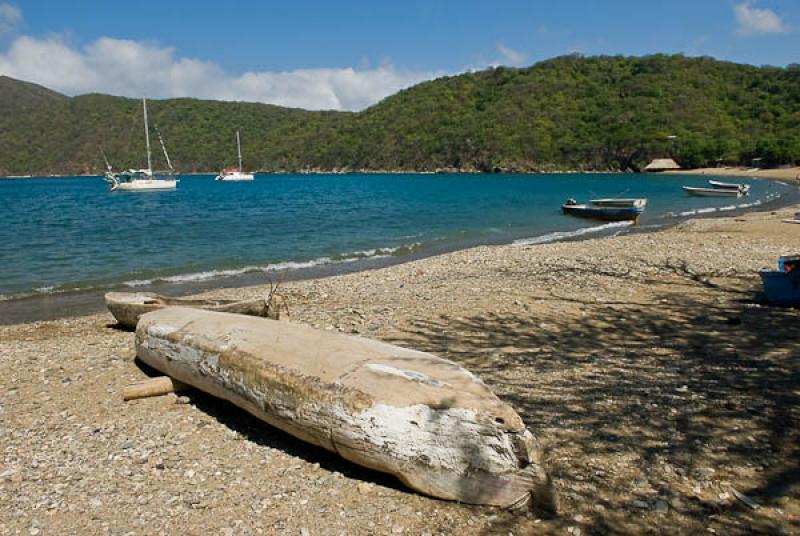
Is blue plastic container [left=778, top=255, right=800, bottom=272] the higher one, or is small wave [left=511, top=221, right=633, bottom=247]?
blue plastic container [left=778, top=255, right=800, bottom=272]

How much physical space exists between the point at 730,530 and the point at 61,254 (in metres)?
22.9

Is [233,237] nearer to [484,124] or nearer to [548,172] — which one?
[548,172]

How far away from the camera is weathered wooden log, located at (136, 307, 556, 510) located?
12.4ft

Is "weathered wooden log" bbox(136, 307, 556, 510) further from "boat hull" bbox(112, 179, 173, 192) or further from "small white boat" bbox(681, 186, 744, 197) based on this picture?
"boat hull" bbox(112, 179, 173, 192)

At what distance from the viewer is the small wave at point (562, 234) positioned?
23438 millimetres

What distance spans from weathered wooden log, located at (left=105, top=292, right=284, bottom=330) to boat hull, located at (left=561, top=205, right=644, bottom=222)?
24448mm

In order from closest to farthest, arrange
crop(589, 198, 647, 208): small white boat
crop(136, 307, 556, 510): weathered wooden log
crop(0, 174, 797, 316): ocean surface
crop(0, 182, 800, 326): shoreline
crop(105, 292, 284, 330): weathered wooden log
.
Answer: crop(136, 307, 556, 510): weathered wooden log, crop(105, 292, 284, 330): weathered wooden log, crop(0, 182, 800, 326): shoreline, crop(0, 174, 797, 316): ocean surface, crop(589, 198, 647, 208): small white boat

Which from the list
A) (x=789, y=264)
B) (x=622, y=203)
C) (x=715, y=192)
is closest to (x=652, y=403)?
(x=789, y=264)

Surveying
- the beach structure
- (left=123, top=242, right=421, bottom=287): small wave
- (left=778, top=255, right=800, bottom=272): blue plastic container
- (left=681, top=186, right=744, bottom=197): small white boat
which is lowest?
(left=123, top=242, right=421, bottom=287): small wave

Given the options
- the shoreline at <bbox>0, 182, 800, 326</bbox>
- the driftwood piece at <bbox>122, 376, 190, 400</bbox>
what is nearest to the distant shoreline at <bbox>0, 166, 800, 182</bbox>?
the shoreline at <bbox>0, 182, 800, 326</bbox>

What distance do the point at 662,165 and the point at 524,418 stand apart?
111 m

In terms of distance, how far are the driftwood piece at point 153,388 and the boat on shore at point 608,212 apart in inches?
1075

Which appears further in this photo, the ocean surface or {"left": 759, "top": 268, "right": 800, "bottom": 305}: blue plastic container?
the ocean surface

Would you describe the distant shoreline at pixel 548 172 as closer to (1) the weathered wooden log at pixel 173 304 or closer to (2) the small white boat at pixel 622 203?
(2) the small white boat at pixel 622 203
